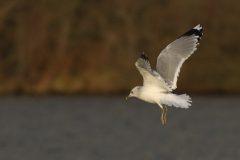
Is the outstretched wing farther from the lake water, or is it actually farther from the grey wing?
the lake water

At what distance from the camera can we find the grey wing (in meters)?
4.36

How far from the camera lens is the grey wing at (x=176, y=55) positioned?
172 inches

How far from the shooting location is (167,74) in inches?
175

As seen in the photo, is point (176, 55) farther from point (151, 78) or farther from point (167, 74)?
point (151, 78)

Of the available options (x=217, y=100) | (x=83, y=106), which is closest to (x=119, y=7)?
(x=83, y=106)

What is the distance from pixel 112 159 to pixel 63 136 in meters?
5.36

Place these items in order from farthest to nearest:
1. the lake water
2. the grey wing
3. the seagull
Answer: the lake water, the grey wing, the seagull

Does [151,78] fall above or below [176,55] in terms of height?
below

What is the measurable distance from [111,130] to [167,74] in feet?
81.0

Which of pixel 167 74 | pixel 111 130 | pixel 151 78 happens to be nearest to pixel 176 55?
pixel 167 74

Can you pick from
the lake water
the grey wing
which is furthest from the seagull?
the lake water

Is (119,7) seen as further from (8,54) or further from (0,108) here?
(0,108)

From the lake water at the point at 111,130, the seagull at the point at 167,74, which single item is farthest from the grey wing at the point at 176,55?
the lake water at the point at 111,130

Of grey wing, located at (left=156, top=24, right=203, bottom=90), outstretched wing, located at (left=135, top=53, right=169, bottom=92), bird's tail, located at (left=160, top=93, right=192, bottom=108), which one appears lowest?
bird's tail, located at (left=160, top=93, right=192, bottom=108)
